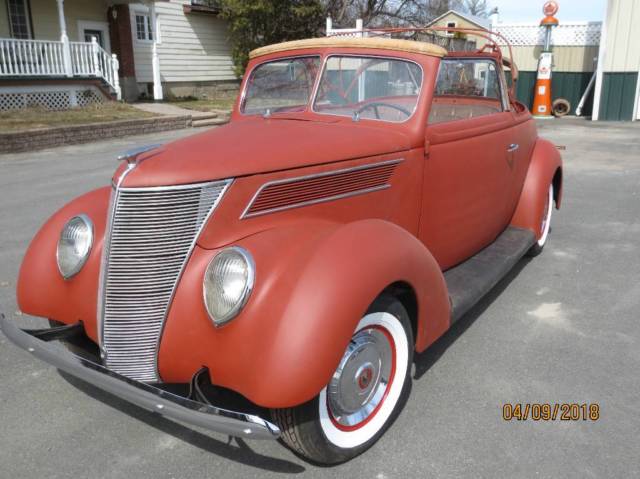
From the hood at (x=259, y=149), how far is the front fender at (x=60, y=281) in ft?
1.79

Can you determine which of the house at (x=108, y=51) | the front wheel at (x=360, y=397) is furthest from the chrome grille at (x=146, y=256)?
the house at (x=108, y=51)

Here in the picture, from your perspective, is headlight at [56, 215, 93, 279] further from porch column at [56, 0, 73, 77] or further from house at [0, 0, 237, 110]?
porch column at [56, 0, 73, 77]

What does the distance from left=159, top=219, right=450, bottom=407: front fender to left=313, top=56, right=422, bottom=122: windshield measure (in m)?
1.12

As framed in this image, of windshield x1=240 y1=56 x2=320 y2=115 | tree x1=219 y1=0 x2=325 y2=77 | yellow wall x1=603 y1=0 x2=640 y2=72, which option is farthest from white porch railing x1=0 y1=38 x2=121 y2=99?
yellow wall x1=603 y1=0 x2=640 y2=72

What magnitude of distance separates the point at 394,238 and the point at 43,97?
604 inches

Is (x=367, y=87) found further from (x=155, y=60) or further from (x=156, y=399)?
(x=155, y=60)

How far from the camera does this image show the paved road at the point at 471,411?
7.86 ft

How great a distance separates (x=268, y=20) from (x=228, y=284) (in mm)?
19296

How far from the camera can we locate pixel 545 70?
1667 centimetres

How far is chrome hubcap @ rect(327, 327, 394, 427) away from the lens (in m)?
2.35

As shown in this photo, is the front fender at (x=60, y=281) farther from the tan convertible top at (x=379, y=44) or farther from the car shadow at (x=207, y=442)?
the tan convertible top at (x=379, y=44)

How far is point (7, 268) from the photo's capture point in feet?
15.1
